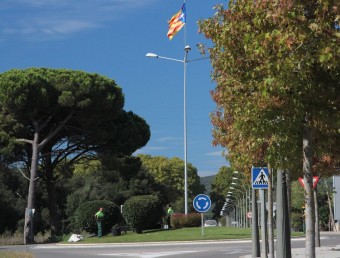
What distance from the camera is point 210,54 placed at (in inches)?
495

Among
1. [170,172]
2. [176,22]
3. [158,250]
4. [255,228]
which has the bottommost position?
[158,250]

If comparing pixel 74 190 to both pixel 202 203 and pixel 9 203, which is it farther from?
pixel 202 203

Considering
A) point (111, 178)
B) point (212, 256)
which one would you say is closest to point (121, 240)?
point (212, 256)

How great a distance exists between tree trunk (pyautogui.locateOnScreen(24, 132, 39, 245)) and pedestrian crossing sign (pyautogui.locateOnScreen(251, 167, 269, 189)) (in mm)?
27278

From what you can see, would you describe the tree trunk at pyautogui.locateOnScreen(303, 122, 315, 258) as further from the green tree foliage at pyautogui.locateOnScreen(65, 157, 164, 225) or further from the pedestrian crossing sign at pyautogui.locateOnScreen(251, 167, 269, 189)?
the green tree foliage at pyautogui.locateOnScreen(65, 157, 164, 225)

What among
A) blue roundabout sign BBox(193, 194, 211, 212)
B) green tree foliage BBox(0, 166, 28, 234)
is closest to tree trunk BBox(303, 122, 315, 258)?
blue roundabout sign BBox(193, 194, 211, 212)

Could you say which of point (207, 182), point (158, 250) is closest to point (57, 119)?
point (158, 250)

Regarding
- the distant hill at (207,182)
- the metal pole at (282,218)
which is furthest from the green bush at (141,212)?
the distant hill at (207,182)

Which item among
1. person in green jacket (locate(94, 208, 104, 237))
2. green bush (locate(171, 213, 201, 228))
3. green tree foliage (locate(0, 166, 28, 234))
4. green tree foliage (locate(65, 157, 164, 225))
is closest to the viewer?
person in green jacket (locate(94, 208, 104, 237))

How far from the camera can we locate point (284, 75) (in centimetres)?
777

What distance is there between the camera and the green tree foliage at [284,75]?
283 inches

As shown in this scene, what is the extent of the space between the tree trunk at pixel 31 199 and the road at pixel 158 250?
28.2 ft

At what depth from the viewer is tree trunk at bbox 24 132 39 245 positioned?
131 feet

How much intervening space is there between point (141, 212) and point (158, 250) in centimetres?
1006
